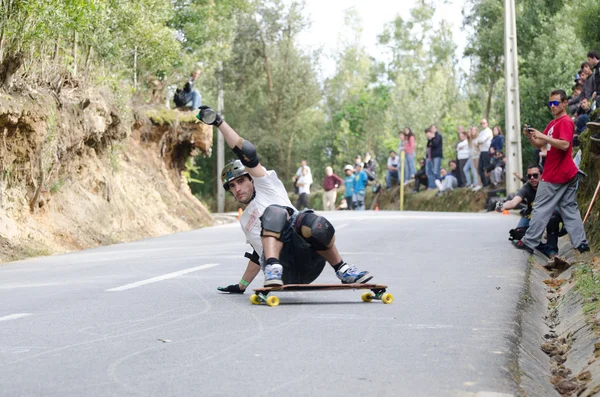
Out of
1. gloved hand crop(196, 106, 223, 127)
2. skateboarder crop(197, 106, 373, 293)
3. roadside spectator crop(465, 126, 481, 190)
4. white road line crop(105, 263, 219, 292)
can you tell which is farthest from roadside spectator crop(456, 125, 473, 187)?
gloved hand crop(196, 106, 223, 127)

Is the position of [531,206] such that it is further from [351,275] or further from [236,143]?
[236,143]

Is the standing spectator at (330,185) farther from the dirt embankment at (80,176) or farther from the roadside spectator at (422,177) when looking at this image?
the dirt embankment at (80,176)

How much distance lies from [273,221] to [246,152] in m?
0.69

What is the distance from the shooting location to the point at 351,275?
9141 millimetres

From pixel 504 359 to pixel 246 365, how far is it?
164 centimetres

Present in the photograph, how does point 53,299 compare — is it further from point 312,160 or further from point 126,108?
point 312,160

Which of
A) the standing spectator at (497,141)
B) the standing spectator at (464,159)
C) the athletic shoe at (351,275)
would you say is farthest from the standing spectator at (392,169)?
the athletic shoe at (351,275)

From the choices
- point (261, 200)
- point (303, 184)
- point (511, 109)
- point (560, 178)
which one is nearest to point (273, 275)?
point (261, 200)

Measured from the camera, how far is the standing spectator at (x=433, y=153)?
1315 inches

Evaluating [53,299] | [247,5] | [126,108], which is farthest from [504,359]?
[247,5]

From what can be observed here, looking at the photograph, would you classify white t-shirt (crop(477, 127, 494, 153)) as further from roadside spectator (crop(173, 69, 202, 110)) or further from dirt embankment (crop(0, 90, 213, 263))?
dirt embankment (crop(0, 90, 213, 263))

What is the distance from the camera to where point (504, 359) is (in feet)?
20.4

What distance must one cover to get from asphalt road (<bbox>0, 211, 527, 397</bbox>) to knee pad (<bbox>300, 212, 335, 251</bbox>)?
1.89ft

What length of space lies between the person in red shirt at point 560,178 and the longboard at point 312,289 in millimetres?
4697
